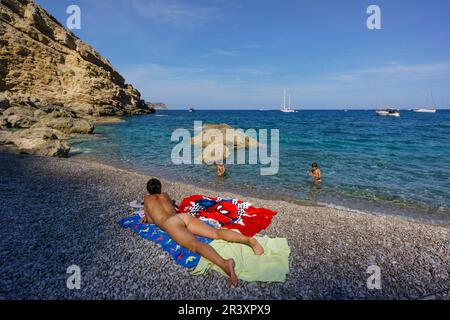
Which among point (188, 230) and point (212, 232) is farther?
point (212, 232)

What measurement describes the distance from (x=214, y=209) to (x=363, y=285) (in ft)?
14.7

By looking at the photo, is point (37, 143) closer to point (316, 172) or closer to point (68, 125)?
point (68, 125)

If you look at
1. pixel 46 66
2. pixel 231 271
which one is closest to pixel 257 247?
pixel 231 271

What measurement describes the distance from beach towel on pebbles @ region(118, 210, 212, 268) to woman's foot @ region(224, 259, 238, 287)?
685mm

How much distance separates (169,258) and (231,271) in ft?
4.76

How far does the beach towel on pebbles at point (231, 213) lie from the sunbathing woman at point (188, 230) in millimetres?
1043

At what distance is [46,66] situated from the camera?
54.3 metres

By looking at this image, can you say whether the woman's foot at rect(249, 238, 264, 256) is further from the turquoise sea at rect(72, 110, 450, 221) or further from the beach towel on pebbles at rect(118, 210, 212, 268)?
the turquoise sea at rect(72, 110, 450, 221)

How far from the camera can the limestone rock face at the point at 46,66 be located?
4916cm

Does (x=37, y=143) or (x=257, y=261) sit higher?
(x=37, y=143)

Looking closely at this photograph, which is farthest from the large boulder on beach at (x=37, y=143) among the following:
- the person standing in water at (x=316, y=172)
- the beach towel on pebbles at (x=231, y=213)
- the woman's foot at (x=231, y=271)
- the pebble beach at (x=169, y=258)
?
the woman's foot at (x=231, y=271)

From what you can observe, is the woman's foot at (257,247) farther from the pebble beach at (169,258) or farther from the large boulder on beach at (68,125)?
the large boulder on beach at (68,125)

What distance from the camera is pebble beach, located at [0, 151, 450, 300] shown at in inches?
185

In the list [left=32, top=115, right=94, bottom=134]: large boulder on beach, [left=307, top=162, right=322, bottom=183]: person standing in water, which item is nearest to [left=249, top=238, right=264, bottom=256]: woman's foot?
[left=307, top=162, right=322, bottom=183]: person standing in water
